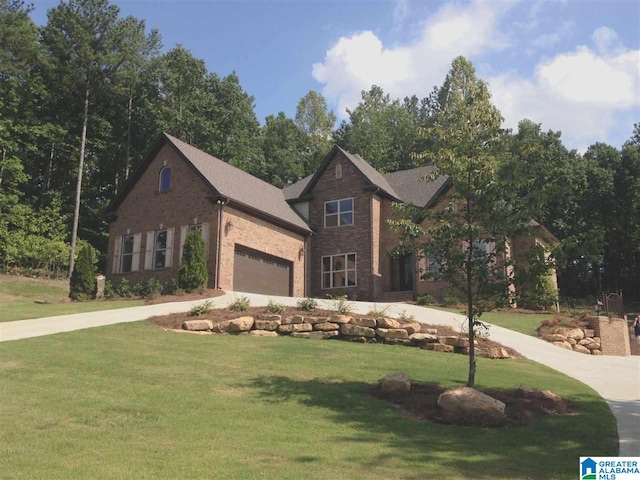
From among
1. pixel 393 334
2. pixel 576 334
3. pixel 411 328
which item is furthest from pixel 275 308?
pixel 576 334

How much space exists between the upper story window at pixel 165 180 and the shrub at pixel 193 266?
521 cm

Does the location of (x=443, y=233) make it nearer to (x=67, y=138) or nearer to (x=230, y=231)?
(x=230, y=231)

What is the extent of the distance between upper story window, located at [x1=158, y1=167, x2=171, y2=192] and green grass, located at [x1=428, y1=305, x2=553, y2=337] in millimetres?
14377

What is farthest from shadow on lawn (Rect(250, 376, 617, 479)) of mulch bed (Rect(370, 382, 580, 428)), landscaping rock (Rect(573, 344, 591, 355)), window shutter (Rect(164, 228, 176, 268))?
window shutter (Rect(164, 228, 176, 268))

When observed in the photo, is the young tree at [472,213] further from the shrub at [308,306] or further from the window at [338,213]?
the window at [338,213]

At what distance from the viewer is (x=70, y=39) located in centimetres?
4169

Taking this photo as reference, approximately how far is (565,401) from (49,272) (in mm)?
31809

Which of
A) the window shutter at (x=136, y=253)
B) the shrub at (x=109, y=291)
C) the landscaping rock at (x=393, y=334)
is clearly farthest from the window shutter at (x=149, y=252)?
the landscaping rock at (x=393, y=334)

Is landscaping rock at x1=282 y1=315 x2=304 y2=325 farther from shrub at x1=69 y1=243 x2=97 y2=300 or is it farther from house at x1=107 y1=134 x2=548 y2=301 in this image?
shrub at x1=69 y1=243 x2=97 y2=300

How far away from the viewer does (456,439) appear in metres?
7.80

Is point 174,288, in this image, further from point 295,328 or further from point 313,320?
point 313,320

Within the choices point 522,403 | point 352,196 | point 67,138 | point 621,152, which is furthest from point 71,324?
point 621,152

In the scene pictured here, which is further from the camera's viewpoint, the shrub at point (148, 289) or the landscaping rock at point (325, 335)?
the shrub at point (148, 289)

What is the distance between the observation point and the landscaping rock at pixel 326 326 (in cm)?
1664
